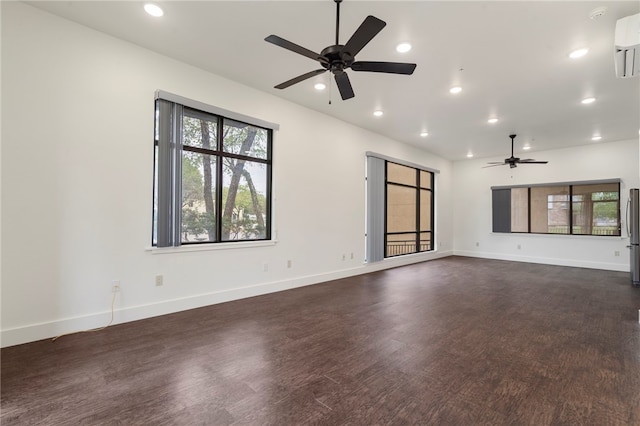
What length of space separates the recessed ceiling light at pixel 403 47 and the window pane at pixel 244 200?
8.44ft

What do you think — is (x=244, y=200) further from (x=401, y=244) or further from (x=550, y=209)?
(x=550, y=209)

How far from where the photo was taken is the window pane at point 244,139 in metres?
4.45

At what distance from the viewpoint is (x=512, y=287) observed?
5.43 m

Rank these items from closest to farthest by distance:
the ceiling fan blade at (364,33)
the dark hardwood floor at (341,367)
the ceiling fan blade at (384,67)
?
the dark hardwood floor at (341,367) < the ceiling fan blade at (364,33) < the ceiling fan blade at (384,67)

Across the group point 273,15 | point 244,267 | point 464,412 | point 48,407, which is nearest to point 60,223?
point 48,407

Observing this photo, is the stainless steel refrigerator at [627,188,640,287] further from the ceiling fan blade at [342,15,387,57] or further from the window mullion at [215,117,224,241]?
the window mullion at [215,117,224,241]

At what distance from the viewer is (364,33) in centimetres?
229

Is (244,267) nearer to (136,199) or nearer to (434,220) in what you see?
(136,199)

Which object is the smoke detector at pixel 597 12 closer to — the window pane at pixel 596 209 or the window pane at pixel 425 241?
the window pane at pixel 425 241

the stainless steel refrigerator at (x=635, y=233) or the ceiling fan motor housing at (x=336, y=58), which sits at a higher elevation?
the ceiling fan motor housing at (x=336, y=58)

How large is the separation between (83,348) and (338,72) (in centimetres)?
353

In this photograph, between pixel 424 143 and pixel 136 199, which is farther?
pixel 424 143

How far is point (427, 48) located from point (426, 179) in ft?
20.1

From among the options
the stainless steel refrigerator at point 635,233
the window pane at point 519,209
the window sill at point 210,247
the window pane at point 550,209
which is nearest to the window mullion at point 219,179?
the window sill at point 210,247
